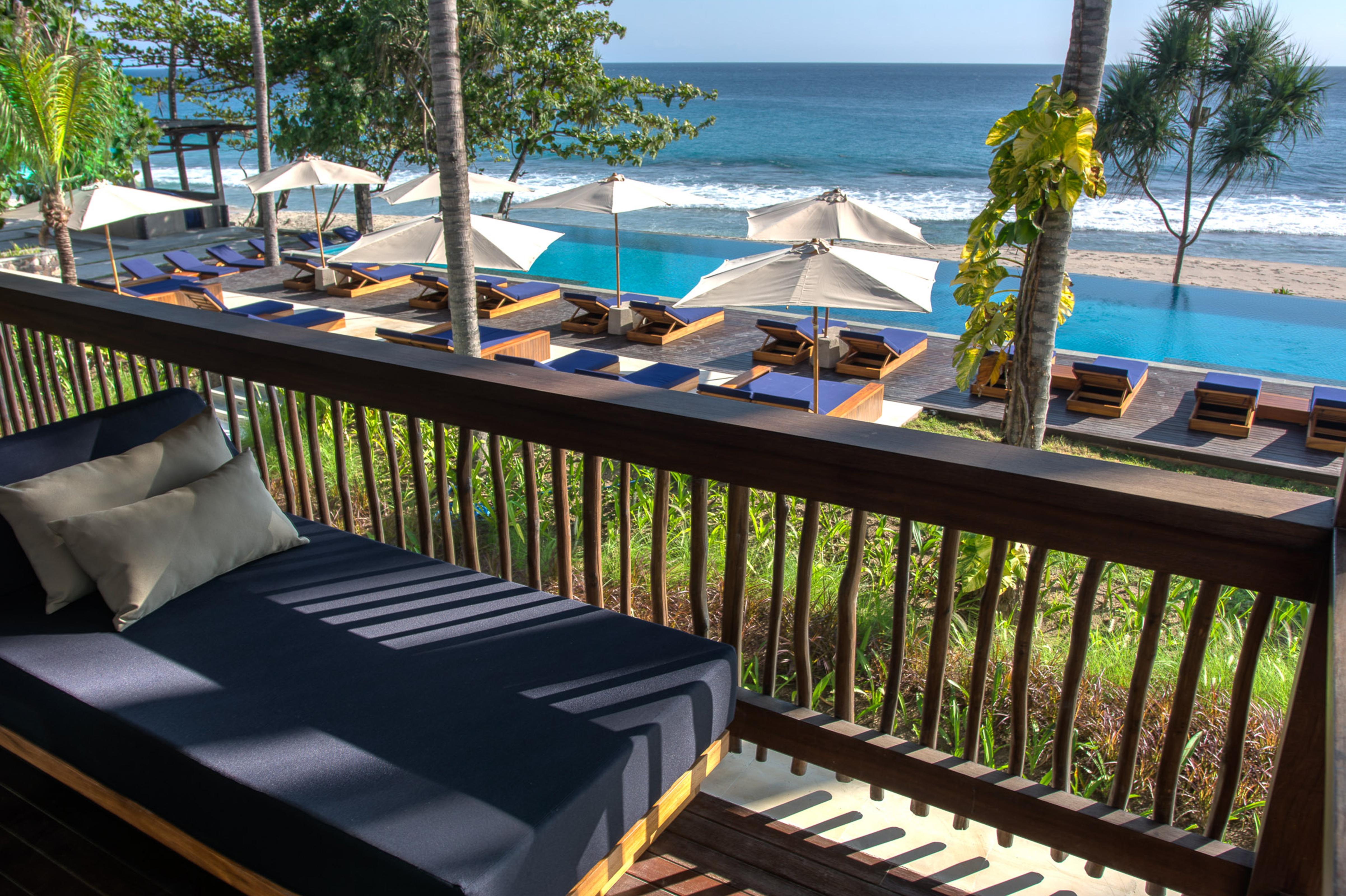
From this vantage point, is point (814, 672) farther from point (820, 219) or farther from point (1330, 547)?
point (820, 219)

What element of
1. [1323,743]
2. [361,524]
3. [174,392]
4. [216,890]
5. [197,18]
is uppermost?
[197,18]

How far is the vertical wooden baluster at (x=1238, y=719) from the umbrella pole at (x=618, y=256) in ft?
37.9

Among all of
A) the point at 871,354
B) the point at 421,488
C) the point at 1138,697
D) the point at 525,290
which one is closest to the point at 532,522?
the point at 421,488

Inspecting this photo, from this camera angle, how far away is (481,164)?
56312 millimetres

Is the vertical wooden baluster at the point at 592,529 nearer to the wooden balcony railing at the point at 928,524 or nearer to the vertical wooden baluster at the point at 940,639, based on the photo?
the wooden balcony railing at the point at 928,524

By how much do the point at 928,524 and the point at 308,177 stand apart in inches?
597

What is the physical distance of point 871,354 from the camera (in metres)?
12.0

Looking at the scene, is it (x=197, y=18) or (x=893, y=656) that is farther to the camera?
(x=197, y=18)

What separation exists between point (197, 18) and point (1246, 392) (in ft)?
84.3

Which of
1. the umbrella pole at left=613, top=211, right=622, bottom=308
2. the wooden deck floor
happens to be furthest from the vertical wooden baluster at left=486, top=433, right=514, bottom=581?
the umbrella pole at left=613, top=211, right=622, bottom=308

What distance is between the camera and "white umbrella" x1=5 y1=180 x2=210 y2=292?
474 inches

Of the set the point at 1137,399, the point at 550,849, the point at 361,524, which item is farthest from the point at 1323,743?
the point at 1137,399

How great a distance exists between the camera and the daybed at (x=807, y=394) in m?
8.89

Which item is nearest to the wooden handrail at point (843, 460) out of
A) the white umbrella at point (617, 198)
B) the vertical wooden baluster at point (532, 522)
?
the vertical wooden baluster at point (532, 522)
